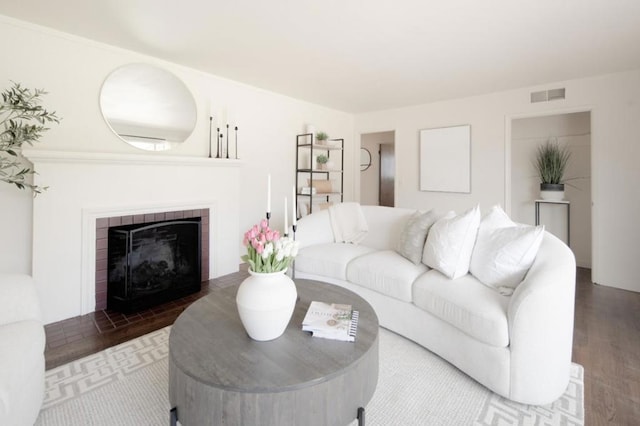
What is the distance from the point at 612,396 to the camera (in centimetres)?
169

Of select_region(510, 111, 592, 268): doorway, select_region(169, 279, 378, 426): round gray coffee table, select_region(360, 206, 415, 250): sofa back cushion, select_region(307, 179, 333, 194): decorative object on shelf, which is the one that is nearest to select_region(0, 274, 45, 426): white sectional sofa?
select_region(169, 279, 378, 426): round gray coffee table

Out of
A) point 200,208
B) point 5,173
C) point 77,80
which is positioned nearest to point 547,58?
point 200,208

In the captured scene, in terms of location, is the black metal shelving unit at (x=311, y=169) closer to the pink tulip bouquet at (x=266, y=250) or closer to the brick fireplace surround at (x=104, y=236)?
the brick fireplace surround at (x=104, y=236)

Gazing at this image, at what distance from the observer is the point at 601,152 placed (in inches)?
139

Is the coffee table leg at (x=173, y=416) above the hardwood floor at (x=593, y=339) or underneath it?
above

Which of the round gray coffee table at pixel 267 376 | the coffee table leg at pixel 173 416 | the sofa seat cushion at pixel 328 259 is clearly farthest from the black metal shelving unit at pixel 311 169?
the coffee table leg at pixel 173 416

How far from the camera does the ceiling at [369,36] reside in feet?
7.13

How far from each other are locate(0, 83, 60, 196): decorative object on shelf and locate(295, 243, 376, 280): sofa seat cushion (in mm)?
2141

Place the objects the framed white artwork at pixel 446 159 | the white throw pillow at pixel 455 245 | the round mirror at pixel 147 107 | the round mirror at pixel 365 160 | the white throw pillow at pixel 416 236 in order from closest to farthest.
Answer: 1. the white throw pillow at pixel 455 245
2. the white throw pillow at pixel 416 236
3. the round mirror at pixel 147 107
4. the framed white artwork at pixel 446 159
5. the round mirror at pixel 365 160

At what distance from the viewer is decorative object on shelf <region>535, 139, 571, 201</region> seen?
4125 millimetres

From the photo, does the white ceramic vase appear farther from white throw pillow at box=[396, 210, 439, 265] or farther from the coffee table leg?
white throw pillow at box=[396, 210, 439, 265]

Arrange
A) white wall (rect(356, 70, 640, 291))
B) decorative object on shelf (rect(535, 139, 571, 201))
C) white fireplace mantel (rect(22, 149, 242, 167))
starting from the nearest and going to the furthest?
white fireplace mantel (rect(22, 149, 242, 167)), white wall (rect(356, 70, 640, 291)), decorative object on shelf (rect(535, 139, 571, 201))

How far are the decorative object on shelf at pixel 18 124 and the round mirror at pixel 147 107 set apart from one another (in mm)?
467

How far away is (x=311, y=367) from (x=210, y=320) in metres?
0.64
